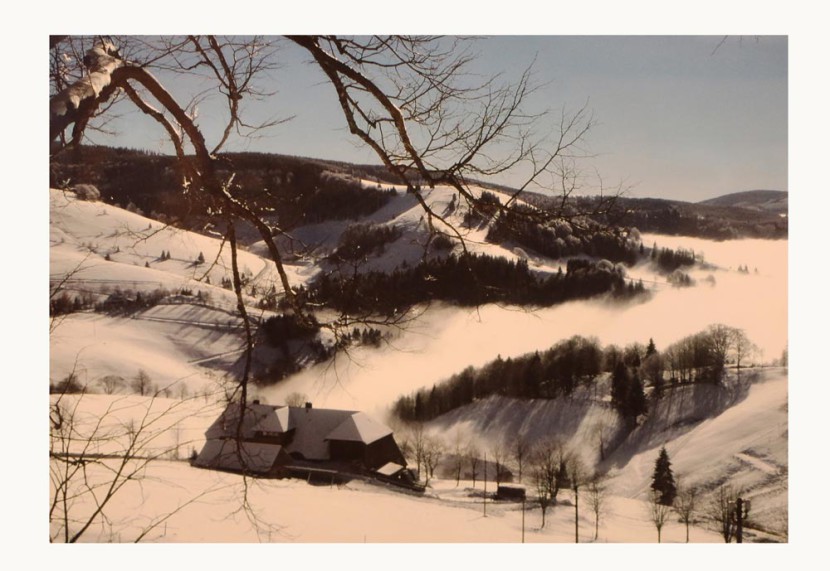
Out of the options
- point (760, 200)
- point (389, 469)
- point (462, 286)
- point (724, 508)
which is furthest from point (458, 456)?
point (760, 200)

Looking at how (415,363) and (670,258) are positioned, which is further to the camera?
(670,258)

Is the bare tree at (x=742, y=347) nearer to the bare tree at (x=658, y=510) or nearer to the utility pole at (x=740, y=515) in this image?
the utility pole at (x=740, y=515)

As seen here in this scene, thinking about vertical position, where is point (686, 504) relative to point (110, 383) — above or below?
below

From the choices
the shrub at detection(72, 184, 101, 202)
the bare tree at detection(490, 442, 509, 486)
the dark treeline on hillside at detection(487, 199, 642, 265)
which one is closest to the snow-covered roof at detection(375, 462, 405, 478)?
the bare tree at detection(490, 442, 509, 486)

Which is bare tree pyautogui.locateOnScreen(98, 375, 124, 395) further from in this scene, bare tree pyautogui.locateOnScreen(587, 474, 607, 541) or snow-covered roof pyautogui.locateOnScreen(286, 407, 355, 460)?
bare tree pyautogui.locateOnScreen(587, 474, 607, 541)

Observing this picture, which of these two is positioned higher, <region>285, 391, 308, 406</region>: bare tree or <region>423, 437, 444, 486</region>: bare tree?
<region>285, 391, 308, 406</region>: bare tree

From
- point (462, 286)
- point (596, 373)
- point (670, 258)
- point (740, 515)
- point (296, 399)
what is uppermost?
point (670, 258)

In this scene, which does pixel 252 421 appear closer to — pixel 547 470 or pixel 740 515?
pixel 547 470
